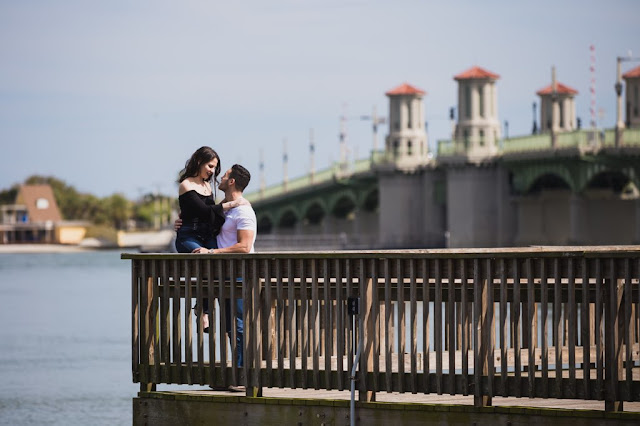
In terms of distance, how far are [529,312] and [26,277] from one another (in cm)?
9104

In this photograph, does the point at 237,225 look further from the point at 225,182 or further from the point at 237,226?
the point at 225,182

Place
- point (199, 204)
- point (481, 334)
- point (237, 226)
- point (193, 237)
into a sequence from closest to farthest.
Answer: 1. point (481, 334)
2. point (237, 226)
3. point (199, 204)
4. point (193, 237)

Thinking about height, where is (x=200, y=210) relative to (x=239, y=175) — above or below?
below

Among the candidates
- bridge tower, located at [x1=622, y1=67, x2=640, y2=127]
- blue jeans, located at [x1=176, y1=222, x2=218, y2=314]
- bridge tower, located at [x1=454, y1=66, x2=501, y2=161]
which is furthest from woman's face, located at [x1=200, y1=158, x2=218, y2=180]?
bridge tower, located at [x1=454, y1=66, x2=501, y2=161]

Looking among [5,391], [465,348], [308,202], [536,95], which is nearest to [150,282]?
[465,348]

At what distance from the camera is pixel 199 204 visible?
12.2 meters

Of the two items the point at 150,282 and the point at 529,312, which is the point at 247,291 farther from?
Answer: the point at 529,312

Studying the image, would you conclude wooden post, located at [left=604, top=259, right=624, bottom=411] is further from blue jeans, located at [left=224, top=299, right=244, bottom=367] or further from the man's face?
the man's face

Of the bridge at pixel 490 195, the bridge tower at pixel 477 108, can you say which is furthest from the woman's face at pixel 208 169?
the bridge tower at pixel 477 108

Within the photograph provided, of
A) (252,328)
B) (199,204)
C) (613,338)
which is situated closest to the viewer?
(613,338)

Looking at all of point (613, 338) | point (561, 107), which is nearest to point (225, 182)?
point (613, 338)

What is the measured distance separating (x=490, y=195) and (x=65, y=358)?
232 ft

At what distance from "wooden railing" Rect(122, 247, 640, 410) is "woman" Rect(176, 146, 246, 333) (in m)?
0.49

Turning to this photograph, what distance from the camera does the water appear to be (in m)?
24.8
